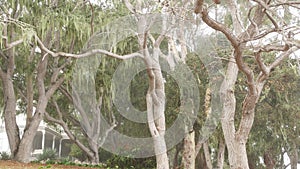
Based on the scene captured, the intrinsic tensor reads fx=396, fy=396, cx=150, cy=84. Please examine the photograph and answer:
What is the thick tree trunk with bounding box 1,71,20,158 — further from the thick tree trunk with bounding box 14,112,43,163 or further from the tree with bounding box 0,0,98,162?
the thick tree trunk with bounding box 14,112,43,163

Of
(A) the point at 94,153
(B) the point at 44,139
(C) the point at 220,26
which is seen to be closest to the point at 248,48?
(C) the point at 220,26

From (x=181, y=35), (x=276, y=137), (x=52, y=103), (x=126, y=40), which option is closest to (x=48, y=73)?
(x=52, y=103)

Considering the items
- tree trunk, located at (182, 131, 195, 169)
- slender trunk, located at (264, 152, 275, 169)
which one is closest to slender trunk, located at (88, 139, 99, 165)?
tree trunk, located at (182, 131, 195, 169)

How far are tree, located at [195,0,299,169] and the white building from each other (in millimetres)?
12586

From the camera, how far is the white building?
18.0 m

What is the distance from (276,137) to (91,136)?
555 cm

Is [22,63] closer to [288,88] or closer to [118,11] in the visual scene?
[118,11]

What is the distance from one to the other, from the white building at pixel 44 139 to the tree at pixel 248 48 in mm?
12586

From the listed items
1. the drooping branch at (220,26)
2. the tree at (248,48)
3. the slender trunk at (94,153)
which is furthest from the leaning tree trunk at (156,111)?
the slender trunk at (94,153)

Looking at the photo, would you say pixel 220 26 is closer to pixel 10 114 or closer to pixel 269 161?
pixel 10 114

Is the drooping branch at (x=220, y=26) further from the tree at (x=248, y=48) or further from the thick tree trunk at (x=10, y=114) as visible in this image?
the thick tree trunk at (x=10, y=114)

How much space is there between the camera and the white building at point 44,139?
711 inches

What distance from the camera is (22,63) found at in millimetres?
9461

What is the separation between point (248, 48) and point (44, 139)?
16620mm
